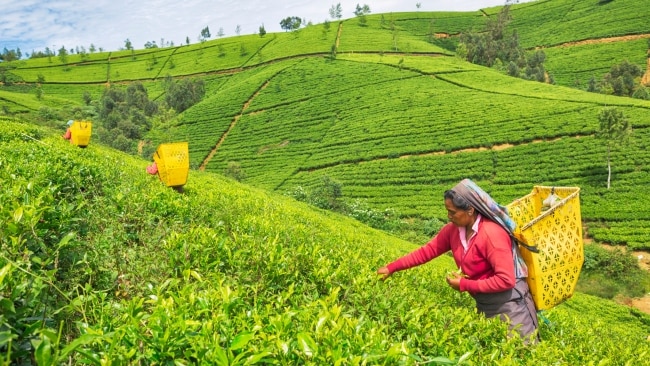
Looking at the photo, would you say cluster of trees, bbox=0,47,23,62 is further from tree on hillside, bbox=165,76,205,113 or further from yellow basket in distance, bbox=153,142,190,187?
yellow basket in distance, bbox=153,142,190,187

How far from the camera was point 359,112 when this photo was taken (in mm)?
48469

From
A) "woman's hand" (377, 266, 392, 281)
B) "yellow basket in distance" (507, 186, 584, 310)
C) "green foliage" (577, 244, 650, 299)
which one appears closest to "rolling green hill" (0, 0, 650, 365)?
"woman's hand" (377, 266, 392, 281)

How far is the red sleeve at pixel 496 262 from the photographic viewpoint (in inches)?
121

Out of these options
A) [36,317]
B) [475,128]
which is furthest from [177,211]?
[475,128]

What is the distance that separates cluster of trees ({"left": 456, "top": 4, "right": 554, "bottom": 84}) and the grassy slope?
67.7m

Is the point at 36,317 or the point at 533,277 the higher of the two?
the point at 36,317

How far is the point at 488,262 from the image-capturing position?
10.6 feet

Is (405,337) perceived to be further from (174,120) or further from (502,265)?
(174,120)

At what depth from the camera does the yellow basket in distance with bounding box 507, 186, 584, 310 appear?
132 inches

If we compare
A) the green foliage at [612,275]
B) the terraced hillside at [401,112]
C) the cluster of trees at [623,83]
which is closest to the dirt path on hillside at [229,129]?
the terraced hillside at [401,112]

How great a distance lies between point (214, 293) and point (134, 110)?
216ft

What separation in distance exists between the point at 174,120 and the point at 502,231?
60.7 metres

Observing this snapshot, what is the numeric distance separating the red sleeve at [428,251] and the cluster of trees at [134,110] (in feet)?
169

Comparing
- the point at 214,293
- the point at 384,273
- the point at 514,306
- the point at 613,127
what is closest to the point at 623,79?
the point at 613,127
